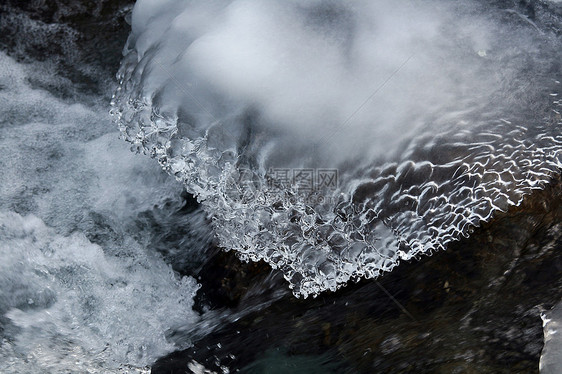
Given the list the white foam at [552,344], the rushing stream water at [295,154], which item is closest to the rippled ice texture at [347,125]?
the rushing stream water at [295,154]

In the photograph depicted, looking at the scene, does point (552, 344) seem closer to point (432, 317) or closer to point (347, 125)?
point (432, 317)

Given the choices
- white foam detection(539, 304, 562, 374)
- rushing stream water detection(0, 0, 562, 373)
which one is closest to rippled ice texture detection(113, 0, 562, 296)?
rushing stream water detection(0, 0, 562, 373)

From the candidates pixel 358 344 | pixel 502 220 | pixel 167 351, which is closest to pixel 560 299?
pixel 502 220

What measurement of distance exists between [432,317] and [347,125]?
77 cm

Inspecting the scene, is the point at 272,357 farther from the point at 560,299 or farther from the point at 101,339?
the point at 560,299

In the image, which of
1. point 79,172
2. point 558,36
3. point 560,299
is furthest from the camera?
point 79,172

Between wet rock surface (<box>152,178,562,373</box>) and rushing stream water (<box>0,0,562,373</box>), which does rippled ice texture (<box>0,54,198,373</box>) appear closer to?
rushing stream water (<box>0,0,562,373</box>)

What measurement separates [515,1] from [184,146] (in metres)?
1.64

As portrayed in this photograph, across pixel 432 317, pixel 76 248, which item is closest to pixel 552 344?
pixel 432 317

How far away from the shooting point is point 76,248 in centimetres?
262

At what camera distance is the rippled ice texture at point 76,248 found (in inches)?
87.5

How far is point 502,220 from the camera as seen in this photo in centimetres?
223

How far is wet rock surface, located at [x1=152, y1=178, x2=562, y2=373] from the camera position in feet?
6.11

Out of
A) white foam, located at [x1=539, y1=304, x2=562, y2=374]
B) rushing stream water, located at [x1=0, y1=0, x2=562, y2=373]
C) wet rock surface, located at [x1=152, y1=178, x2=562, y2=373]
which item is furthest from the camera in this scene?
rushing stream water, located at [x1=0, y1=0, x2=562, y2=373]
